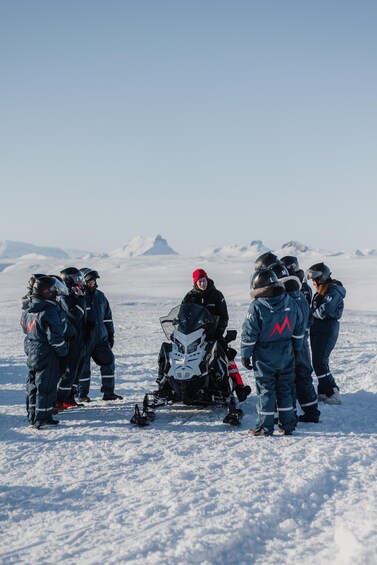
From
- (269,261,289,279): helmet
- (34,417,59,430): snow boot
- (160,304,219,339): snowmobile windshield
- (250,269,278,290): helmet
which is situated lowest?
(34,417,59,430): snow boot

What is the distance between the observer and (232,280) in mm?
43938

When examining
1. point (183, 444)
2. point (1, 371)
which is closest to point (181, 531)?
point (183, 444)

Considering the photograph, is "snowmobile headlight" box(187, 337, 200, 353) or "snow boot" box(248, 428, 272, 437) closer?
"snow boot" box(248, 428, 272, 437)

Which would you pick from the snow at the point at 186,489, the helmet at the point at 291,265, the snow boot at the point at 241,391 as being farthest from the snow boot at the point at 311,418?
the helmet at the point at 291,265

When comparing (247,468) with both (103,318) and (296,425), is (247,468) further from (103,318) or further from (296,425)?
(103,318)

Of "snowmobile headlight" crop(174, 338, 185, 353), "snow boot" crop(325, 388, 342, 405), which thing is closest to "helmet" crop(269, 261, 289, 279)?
"snowmobile headlight" crop(174, 338, 185, 353)

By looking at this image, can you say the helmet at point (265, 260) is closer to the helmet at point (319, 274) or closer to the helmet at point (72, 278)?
the helmet at point (319, 274)

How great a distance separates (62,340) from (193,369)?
158cm

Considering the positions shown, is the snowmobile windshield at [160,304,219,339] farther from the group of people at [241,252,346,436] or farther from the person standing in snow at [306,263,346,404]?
the person standing in snow at [306,263,346,404]

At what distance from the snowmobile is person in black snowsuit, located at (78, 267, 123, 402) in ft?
3.57

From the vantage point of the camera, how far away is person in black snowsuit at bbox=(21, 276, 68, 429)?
5887mm

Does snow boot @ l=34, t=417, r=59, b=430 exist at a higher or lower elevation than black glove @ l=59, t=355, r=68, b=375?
lower

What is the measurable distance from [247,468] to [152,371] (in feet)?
17.5

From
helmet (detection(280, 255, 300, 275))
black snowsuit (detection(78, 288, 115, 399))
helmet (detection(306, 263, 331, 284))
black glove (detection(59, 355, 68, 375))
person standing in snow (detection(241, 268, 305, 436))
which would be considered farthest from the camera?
helmet (detection(280, 255, 300, 275))
